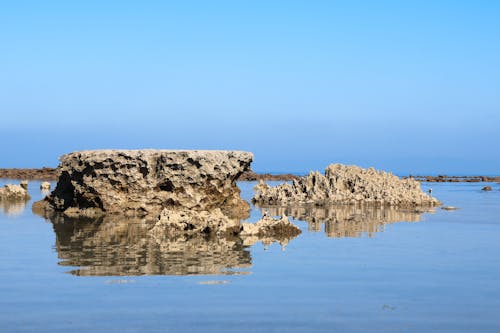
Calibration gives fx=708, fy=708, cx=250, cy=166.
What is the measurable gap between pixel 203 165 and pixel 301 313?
1286cm

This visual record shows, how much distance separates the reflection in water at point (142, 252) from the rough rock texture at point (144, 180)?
363 centimetres

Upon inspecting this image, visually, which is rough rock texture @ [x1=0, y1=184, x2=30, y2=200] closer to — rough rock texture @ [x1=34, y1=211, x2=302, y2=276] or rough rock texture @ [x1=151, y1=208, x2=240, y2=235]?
rough rock texture @ [x1=34, y1=211, x2=302, y2=276]

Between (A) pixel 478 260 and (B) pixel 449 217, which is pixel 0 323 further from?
(B) pixel 449 217

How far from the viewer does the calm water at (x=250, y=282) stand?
703cm

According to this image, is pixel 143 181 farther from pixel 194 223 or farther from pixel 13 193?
pixel 13 193

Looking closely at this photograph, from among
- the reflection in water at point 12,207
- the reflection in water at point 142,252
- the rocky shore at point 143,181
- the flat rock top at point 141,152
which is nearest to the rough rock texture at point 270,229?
the reflection in water at point 142,252

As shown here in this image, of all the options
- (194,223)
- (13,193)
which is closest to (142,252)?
(194,223)

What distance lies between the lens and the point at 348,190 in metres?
26.9

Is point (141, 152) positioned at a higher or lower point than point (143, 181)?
higher

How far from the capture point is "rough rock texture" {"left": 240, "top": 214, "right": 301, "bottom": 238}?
14586 mm

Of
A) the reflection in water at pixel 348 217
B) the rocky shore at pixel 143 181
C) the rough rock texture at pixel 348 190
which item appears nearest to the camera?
the reflection in water at pixel 348 217

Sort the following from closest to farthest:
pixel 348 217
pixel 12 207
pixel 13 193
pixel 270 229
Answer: pixel 270 229, pixel 348 217, pixel 12 207, pixel 13 193

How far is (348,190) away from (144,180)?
31.4 ft

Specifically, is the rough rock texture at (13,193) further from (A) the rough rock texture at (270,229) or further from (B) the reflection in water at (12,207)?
(A) the rough rock texture at (270,229)
